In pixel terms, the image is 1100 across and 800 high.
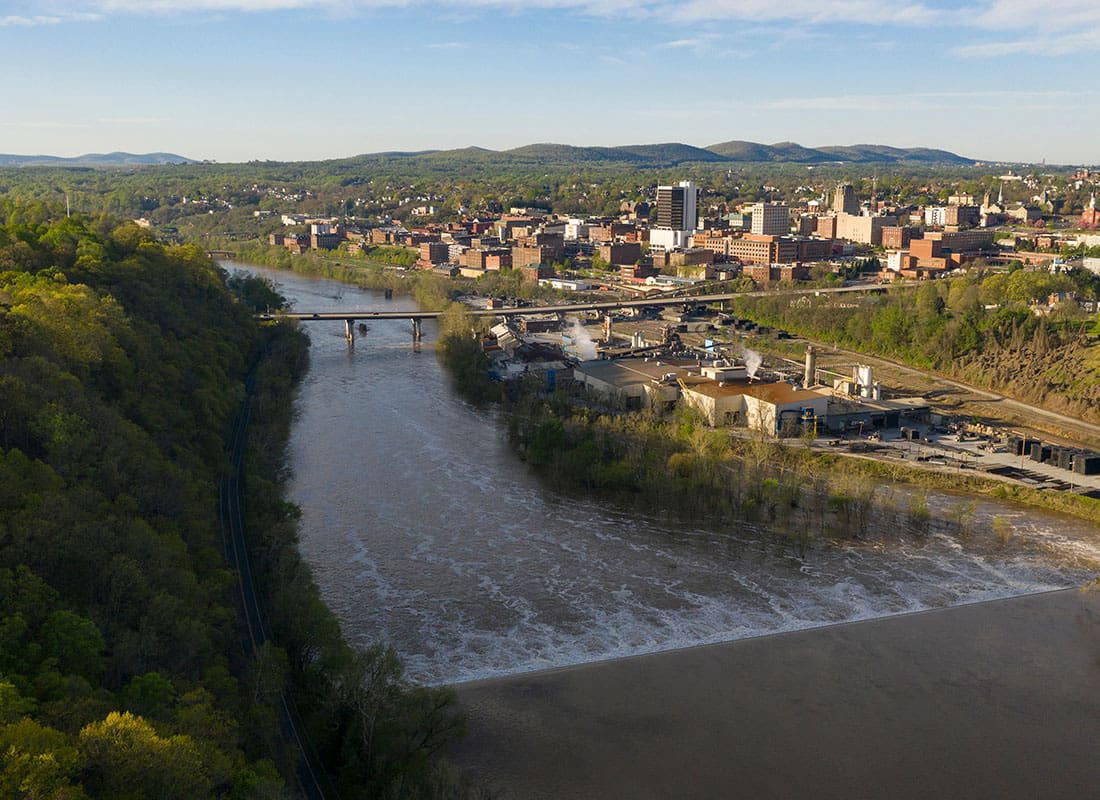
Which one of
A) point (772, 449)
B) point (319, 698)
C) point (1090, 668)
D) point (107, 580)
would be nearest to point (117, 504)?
point (107, 580)

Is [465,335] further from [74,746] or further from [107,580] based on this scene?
[74,746]

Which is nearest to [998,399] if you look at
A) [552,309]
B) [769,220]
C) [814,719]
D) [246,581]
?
[552,309]

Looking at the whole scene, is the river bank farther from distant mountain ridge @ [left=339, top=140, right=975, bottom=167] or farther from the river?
distant mountain ridge @ [left=339, top=140, right=975, bottom=167]

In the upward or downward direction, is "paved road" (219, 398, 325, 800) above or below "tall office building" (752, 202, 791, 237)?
below

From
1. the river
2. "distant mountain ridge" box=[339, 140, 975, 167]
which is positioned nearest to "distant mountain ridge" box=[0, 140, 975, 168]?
"distant mountain ridge" box=[339, 140, 975, 167]

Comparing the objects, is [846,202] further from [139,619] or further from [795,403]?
[139,619]
